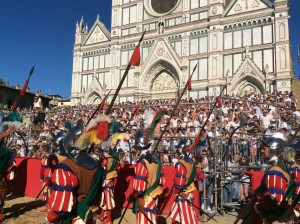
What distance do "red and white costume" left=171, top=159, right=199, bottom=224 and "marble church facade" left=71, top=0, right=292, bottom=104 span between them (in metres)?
20.5

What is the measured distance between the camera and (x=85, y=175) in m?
3.85

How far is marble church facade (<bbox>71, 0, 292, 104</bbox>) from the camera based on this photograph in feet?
84.0

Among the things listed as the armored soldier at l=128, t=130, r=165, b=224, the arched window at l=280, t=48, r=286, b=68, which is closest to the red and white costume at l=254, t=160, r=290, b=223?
the armored soldier at l=128, t=130, r=165, b=224

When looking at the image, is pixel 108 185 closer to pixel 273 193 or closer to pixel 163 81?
pixel 273 193

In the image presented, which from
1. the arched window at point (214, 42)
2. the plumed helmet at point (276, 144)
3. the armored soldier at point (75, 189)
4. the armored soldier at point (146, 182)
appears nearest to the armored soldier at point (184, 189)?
the armored soldier at point (146, 182)

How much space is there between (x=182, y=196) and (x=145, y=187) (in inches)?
46.6

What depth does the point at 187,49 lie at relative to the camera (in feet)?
99.0

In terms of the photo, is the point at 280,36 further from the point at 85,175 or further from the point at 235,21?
the point at 85,175

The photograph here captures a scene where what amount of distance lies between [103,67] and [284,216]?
33.8 m

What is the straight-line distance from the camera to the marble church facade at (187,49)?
84.0 ft

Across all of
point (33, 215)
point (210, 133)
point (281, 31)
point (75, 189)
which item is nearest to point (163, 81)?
point (281, 31)

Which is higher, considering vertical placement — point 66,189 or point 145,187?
point 66,189

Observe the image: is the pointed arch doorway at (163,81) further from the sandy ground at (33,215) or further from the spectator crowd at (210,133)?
the sandy ground at (33,215)

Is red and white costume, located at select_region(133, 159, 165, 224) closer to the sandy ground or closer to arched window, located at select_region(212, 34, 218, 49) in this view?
the sandy ground
